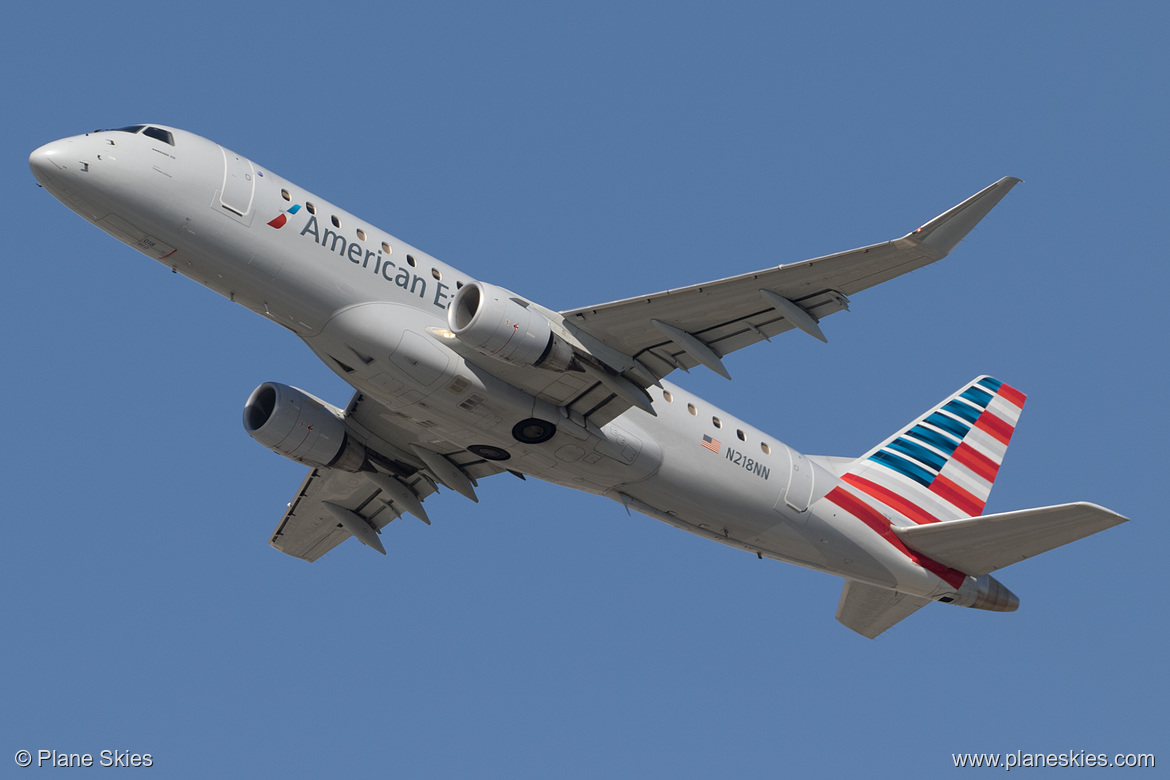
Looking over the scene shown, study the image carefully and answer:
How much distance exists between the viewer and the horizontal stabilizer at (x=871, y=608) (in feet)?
118

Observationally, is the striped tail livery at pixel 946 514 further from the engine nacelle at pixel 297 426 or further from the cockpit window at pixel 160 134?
the cockpit window at pixel 160 134

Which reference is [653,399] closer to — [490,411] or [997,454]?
[490,411]

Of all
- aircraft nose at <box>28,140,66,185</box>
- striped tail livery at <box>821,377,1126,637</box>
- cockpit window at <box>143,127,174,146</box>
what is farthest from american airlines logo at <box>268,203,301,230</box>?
striped tail livery at <box>821,377,1126,637</box>

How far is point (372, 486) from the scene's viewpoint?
118 feet

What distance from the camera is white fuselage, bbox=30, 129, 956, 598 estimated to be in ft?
87.5

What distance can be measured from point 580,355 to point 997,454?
51.6 feet

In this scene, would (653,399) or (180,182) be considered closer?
(180,182)

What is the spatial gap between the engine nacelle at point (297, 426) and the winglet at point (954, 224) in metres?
15.1

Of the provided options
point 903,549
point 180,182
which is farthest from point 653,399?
point 180,182

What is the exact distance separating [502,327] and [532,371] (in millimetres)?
1638

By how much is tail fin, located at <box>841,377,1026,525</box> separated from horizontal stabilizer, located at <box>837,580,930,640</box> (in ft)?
7.90

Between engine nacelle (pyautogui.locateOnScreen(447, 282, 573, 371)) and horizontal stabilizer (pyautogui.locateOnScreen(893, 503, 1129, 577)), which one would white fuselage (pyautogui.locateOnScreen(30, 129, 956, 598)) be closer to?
engine nacelle (pyautogui.locateOnScreen(447, 282, 573, 371))

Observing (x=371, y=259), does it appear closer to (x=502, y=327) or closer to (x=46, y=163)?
(x=502, y=327)

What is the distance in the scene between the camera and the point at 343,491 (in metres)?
36.2
